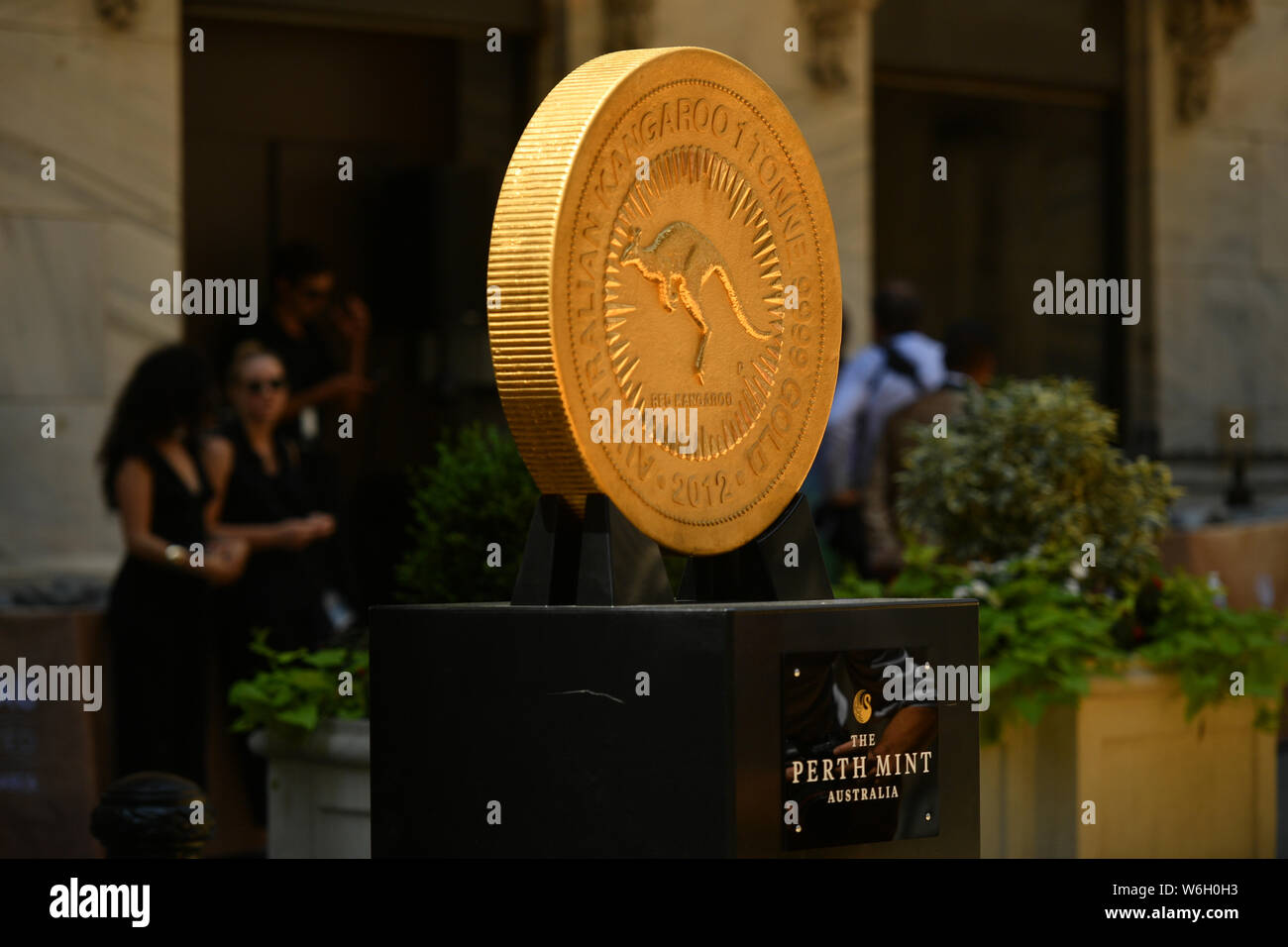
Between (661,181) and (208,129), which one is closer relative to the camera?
(661,181)

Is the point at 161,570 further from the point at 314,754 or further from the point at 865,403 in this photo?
the point at 865,403

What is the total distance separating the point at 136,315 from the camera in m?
9.33

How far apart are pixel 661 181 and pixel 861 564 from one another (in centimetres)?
491

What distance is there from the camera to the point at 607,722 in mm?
3947

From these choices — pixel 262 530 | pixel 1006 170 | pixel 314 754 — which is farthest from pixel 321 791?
pixel 1006 170

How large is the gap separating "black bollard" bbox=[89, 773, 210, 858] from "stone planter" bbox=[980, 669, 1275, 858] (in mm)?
2837

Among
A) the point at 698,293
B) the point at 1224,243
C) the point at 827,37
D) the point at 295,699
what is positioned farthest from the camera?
the point at 1224,243

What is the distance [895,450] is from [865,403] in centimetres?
62

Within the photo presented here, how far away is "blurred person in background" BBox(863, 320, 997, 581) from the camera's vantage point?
8.48 m

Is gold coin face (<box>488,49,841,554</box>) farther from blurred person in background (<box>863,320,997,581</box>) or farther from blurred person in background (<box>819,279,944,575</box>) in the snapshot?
blurred person in background (<box>819,279,944,575</box>)

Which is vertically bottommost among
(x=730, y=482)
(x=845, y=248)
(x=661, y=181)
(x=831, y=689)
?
(x=831, y=689)

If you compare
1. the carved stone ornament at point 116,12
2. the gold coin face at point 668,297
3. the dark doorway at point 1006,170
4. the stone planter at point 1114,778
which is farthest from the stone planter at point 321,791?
the dark doorway at point 1006,170
